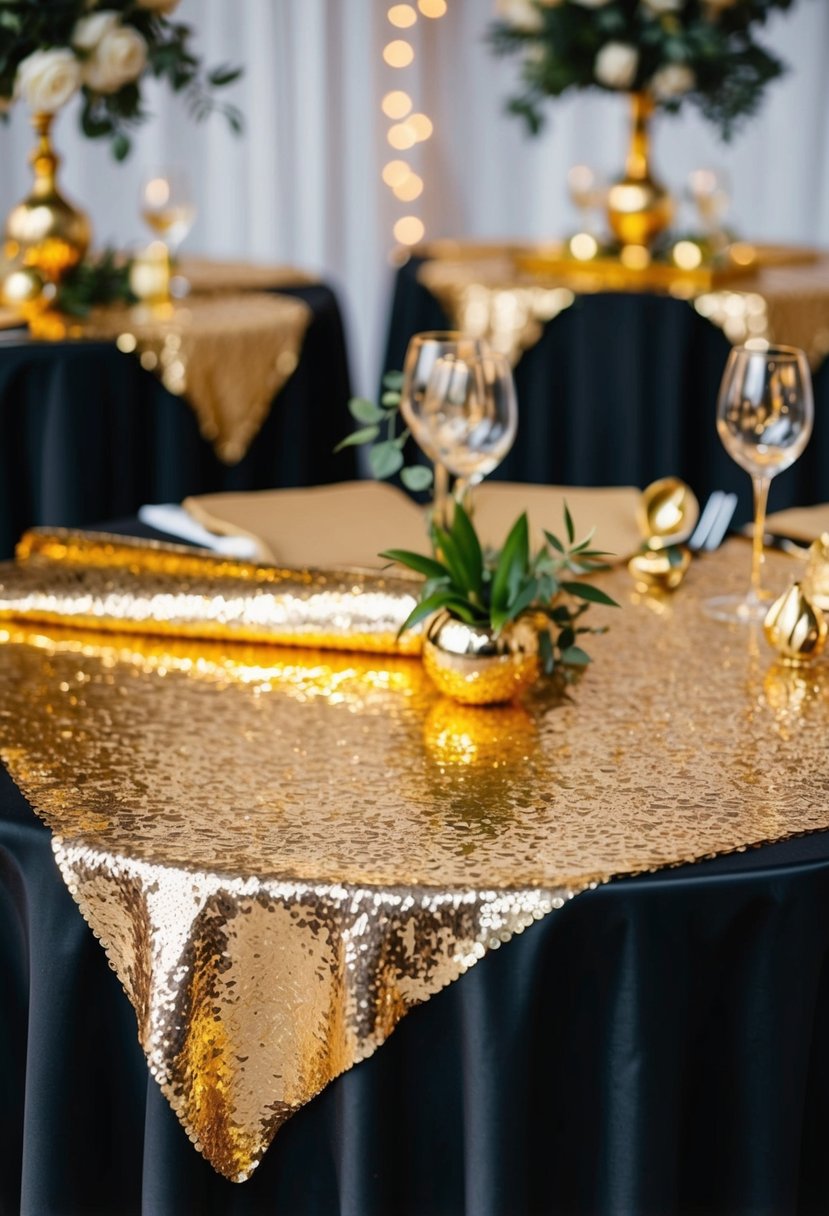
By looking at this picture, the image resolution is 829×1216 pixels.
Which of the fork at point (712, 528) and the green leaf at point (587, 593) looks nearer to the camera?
the green leaf at point (587, 593)

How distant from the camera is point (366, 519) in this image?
1.73 metres

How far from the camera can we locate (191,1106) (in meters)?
1.03

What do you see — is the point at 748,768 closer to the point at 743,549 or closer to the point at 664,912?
the point at 664,912

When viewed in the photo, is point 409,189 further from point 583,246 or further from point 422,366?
point 422,366

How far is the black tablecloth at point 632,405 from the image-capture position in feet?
10.8

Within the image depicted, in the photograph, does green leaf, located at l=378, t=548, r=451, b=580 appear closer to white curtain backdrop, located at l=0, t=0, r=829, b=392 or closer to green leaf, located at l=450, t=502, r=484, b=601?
green leaf, located at l=450, t=502, r=484, b=601

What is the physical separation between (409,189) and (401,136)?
0.20 metres

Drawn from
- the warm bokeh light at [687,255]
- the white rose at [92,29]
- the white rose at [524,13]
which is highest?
the white rose at [524,13]

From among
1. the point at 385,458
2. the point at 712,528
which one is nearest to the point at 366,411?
the point at 385,458

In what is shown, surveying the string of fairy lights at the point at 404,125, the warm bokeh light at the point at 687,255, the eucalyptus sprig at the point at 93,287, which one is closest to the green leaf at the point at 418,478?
the eucalyptus sprig at the point at 93,287
